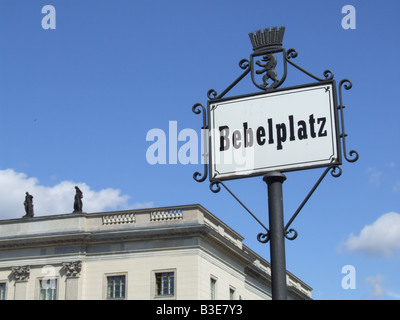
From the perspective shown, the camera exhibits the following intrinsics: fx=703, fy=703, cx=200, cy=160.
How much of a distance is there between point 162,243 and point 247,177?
4271cm

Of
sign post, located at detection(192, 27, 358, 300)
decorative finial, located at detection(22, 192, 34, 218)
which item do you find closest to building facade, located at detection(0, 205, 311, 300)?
decorative finial, located at detection(22, 192, 34, 218)

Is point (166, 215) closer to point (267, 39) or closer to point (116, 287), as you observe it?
point (116, 287)

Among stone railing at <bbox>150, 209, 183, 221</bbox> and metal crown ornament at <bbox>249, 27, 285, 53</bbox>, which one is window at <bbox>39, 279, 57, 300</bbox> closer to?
stone railing at <bbox>150, 209, 183, 221</bbox>

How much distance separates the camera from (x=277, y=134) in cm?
514

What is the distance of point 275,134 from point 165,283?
42.4m

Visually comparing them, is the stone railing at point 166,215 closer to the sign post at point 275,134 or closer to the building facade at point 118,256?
the building facade at point 118,256

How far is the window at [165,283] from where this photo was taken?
46188mm

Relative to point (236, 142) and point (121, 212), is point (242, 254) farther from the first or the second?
point (236, 142)

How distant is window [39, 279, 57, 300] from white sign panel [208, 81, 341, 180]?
148 ft

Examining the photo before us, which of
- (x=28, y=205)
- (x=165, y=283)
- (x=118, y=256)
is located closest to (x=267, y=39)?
(x=165, y=283)

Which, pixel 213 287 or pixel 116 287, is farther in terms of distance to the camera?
pixel 213 287

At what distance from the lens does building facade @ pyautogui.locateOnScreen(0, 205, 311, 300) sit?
153 feet

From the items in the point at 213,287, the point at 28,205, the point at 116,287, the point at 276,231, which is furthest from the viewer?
the point at 28,205
